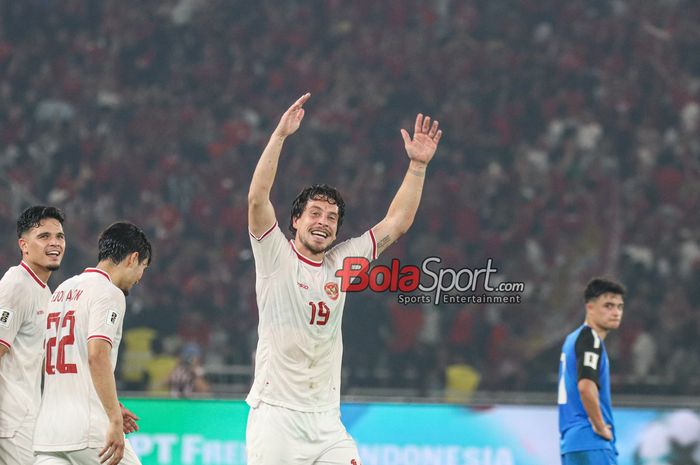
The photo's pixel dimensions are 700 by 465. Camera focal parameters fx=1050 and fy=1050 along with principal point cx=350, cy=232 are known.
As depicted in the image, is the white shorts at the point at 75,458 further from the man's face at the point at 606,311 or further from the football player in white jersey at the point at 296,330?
the man's face at the point at 606,311

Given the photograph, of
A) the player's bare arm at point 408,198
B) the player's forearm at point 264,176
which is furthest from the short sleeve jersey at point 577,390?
the player's forearm at point 264,176

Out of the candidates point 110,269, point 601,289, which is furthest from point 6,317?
point 601,289

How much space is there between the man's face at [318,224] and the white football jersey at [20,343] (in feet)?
5.08

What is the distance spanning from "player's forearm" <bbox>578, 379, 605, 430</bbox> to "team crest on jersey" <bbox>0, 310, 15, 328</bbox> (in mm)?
3719

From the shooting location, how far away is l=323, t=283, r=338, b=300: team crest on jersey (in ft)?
17.3

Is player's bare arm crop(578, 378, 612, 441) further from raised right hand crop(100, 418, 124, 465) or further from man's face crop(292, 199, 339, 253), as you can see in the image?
raised right hand crop(100, 418, 124, 465)

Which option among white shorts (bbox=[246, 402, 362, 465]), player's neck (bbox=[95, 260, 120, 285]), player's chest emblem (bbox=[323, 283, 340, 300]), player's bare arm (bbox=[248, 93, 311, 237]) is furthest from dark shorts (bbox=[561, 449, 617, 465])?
player's neck (bbox=[95, 260, 120, 285])

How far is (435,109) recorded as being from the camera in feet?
55.0

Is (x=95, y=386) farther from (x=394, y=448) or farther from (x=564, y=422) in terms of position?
(x=394, y=448)

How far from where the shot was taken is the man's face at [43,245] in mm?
5668

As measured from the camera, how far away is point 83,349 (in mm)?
5086

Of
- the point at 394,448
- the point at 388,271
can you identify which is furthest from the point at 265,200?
the point at 388,271

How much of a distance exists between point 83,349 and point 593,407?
139 inches

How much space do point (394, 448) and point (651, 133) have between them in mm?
8978
